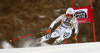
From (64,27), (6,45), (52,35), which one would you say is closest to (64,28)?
(64,27)

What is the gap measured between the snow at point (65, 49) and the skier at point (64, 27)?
0.21ft

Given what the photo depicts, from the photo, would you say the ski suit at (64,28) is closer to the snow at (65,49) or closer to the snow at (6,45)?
the snow at (65,49)

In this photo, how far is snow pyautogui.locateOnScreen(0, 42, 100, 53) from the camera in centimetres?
91

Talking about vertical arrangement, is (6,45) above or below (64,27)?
below

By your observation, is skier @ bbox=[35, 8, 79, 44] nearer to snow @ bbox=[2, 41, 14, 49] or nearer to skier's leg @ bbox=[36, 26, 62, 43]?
skier's leg @ bbox=[36, 26, 62, 43]

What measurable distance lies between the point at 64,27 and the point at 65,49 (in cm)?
19

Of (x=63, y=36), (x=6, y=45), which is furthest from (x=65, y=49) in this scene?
(x=6, y=45)

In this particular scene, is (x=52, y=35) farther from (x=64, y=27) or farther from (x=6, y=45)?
(x=6, y=45)

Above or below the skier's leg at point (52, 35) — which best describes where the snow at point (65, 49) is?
below

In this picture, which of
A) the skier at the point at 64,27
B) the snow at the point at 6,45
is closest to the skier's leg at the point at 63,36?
the skier at the point at 64,27

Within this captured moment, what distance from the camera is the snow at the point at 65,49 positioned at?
915 mm

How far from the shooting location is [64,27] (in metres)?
1.00

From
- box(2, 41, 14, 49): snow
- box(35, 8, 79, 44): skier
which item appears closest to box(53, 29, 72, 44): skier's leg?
box(35, 8, 79, 44): skier

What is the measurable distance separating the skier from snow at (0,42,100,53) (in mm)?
65
